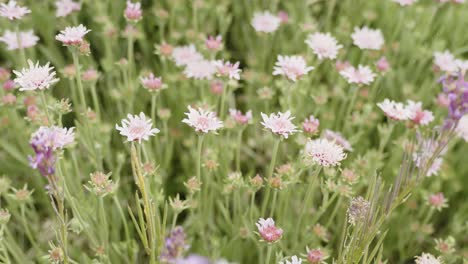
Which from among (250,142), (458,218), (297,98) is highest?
(297,98)

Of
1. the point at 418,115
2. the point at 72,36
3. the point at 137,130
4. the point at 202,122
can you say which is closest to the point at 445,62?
the point at 418,115

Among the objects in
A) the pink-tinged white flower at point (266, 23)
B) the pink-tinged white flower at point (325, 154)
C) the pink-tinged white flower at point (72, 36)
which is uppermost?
the pink-tinged white flower at point (72, 36)

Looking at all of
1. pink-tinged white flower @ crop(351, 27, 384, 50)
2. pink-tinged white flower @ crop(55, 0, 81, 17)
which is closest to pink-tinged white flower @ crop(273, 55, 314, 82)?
pink-tinged white flower @ crop(351, 27, 384, 50)

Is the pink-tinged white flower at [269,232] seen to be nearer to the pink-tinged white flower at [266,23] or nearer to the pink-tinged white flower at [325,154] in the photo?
the pink-tinged white flower at [325,154]

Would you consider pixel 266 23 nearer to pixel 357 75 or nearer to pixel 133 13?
pixel 357 75

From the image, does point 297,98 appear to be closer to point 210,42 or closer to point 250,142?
point 250,142

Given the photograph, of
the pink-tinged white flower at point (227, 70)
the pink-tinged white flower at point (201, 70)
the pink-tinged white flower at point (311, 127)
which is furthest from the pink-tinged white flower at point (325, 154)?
Answer: the pink-tinged white flower at point (201, 70)

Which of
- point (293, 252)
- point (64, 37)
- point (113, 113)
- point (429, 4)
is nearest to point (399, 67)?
point (429, 4)
